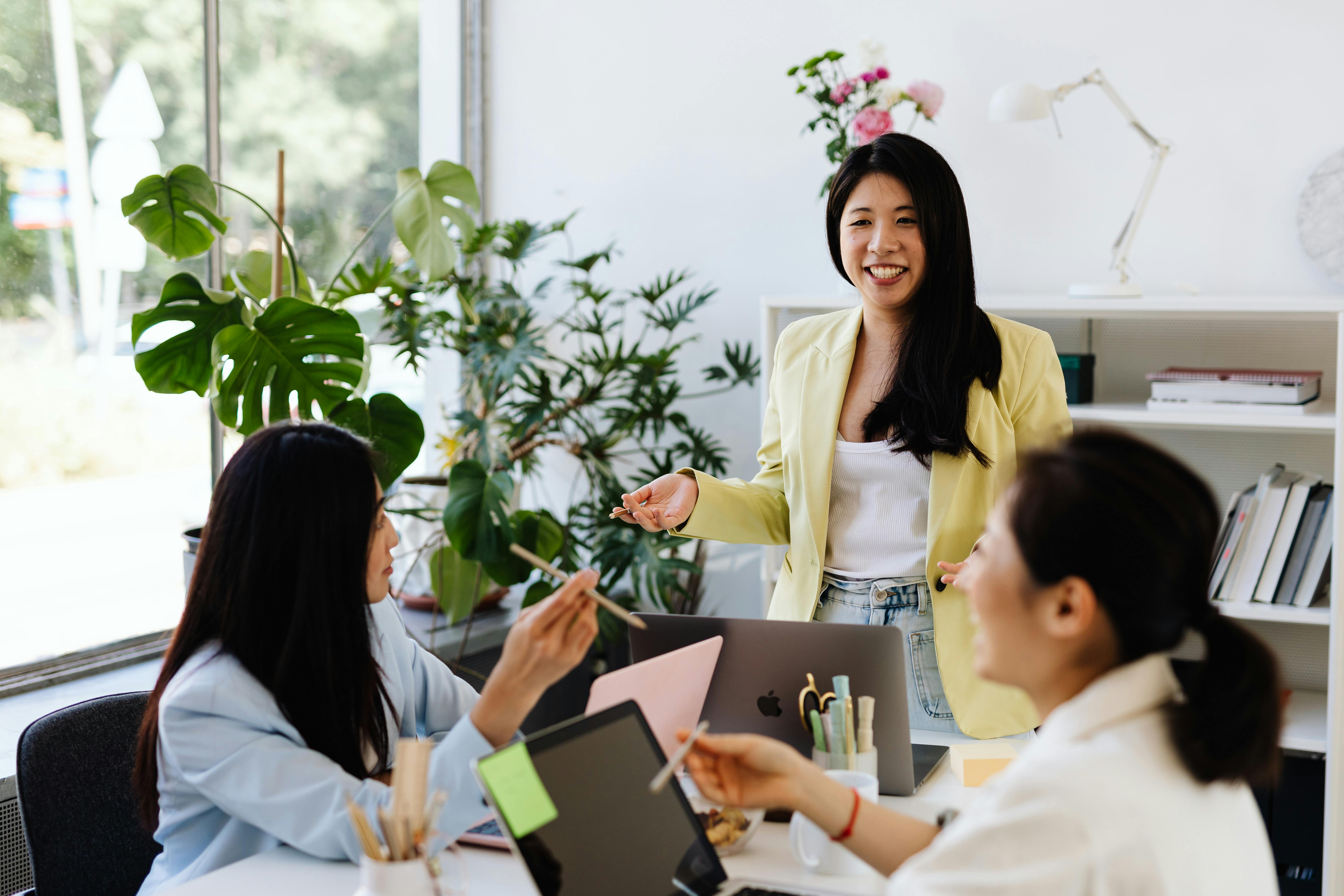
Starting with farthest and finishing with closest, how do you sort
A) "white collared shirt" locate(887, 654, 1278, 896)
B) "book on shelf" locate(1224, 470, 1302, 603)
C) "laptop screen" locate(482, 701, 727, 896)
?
"book on shelf" locate(1224, 470, 1302, 603)
"laptop screen" locate(482, 701, 727, 896)
"white collared shirt" locate(887, 654, 1278, 896)

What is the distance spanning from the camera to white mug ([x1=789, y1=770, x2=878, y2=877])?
1233 mm

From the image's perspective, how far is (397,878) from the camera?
36.4 inches

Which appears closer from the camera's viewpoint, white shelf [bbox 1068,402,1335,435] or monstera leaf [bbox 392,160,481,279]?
white shelf [bbox 1068,402,1335,435]

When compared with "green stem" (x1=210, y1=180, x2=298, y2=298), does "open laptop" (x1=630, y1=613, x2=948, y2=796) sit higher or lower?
lower

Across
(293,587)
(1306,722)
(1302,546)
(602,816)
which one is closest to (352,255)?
(293,587)

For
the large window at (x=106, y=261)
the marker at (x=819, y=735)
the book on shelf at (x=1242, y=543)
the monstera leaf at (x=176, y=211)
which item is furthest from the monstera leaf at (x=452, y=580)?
the book on shelf at (x=1242, y=543)

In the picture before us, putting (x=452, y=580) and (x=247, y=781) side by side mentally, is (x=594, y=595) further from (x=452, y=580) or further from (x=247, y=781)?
(x=452, y=580)

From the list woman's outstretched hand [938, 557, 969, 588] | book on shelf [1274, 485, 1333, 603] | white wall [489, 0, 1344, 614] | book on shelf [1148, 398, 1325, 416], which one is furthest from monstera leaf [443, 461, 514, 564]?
book on shelf [1274, 485, 1333, 603]

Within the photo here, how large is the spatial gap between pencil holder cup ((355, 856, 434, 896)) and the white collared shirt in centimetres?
39

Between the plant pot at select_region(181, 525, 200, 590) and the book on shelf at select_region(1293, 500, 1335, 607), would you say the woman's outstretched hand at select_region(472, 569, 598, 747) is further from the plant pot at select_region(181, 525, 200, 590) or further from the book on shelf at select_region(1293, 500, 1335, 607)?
the book on shelf at select_region(1293, 500, 1335, 607)

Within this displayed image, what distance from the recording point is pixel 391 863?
0.93m

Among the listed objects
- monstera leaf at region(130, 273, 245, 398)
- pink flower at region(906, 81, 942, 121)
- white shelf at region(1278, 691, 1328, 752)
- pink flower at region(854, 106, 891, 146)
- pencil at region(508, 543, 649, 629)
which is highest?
pink flower at region(906, 81, 942, 121)

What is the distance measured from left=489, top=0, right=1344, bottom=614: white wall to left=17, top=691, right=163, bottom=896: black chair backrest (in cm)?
209

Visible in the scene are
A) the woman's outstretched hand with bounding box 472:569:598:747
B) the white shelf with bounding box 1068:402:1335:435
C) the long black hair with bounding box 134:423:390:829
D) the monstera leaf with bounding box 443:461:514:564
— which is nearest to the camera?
the woman's outstretched hand with bounding box 472:569:598:747
